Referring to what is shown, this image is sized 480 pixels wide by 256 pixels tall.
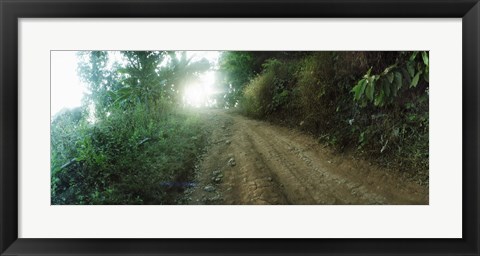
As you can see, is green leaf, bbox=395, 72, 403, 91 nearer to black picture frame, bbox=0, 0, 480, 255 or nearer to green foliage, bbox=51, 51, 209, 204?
black picture frame, bbox=0, 0, 480, 255

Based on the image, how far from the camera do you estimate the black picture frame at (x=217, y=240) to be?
91.5 inches

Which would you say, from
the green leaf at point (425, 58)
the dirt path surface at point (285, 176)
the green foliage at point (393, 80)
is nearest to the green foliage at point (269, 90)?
the dirt path surface at point (285, 176)

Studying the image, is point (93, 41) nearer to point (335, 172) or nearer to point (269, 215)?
point (269, 215)

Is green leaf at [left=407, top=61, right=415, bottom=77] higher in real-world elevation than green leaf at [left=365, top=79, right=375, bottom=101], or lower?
higher

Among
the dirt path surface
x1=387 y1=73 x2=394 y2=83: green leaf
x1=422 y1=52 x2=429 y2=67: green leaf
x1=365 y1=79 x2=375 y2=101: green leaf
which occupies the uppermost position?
x1=422 y1=52 x2=429 y2=67: green leaf

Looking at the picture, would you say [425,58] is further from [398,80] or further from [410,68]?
[398,80]

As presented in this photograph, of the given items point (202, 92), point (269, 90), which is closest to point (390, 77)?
point (269, 90)

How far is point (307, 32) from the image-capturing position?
2379mm

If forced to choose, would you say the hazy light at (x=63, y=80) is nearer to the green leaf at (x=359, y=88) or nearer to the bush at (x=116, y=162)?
the bush at (x=116, y=162)

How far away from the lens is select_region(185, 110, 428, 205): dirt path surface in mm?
2291

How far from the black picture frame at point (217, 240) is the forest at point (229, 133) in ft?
1.02

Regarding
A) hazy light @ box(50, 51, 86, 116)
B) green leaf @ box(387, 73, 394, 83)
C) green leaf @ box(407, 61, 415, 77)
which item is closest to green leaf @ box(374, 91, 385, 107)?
green leaf @ box(387, 73, 394, 83)

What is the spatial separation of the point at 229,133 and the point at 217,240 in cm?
85

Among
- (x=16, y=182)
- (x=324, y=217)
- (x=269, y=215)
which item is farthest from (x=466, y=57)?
(x=16, y=182)
